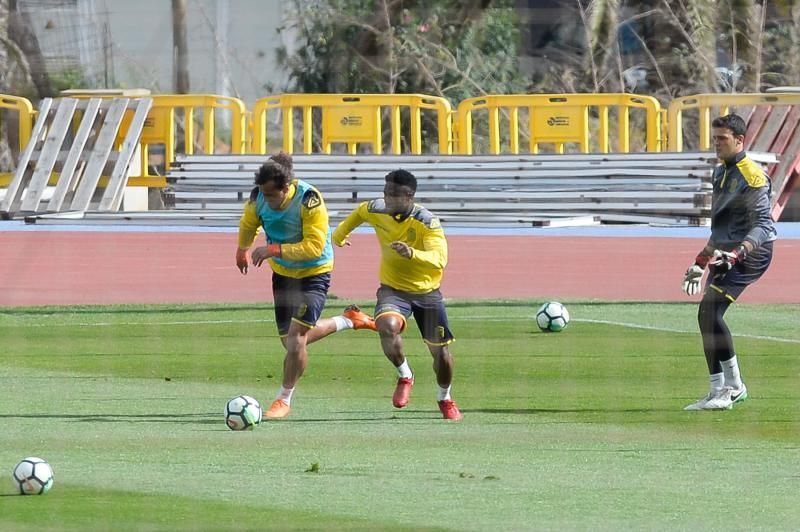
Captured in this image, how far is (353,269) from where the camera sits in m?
19.6

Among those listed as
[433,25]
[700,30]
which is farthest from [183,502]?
[700,30]

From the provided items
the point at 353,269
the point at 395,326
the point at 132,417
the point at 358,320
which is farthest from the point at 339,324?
the point at 353,269

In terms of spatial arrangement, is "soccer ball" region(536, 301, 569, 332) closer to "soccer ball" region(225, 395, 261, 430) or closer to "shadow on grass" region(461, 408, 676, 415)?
"shadow on grass" region(461, 408, 676, 415)

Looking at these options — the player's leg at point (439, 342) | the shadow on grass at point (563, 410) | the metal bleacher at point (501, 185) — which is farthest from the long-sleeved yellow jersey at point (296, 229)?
the metal bleacher at point (501, 185)

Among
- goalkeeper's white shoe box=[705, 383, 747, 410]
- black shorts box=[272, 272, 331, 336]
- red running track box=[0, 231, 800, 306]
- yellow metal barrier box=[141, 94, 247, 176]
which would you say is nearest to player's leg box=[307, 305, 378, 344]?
black shorts box=[272, 272, 331, 336]

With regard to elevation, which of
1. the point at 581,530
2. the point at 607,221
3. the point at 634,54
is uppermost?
the point at 634,54

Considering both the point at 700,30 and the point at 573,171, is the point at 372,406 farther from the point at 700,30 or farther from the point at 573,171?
the point at 573,171

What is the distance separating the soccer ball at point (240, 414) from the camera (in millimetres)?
8977

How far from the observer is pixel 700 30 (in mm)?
6938

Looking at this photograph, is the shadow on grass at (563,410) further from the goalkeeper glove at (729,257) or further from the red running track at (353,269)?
the red running track at (353,269)

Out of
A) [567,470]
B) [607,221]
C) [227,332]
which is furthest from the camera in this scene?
[607,221]

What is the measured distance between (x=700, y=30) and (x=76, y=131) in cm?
2053

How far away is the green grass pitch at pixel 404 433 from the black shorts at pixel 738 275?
689mm

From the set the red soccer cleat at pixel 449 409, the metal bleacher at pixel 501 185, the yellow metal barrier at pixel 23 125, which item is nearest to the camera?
the red soccer cleat at pixel 449 409
